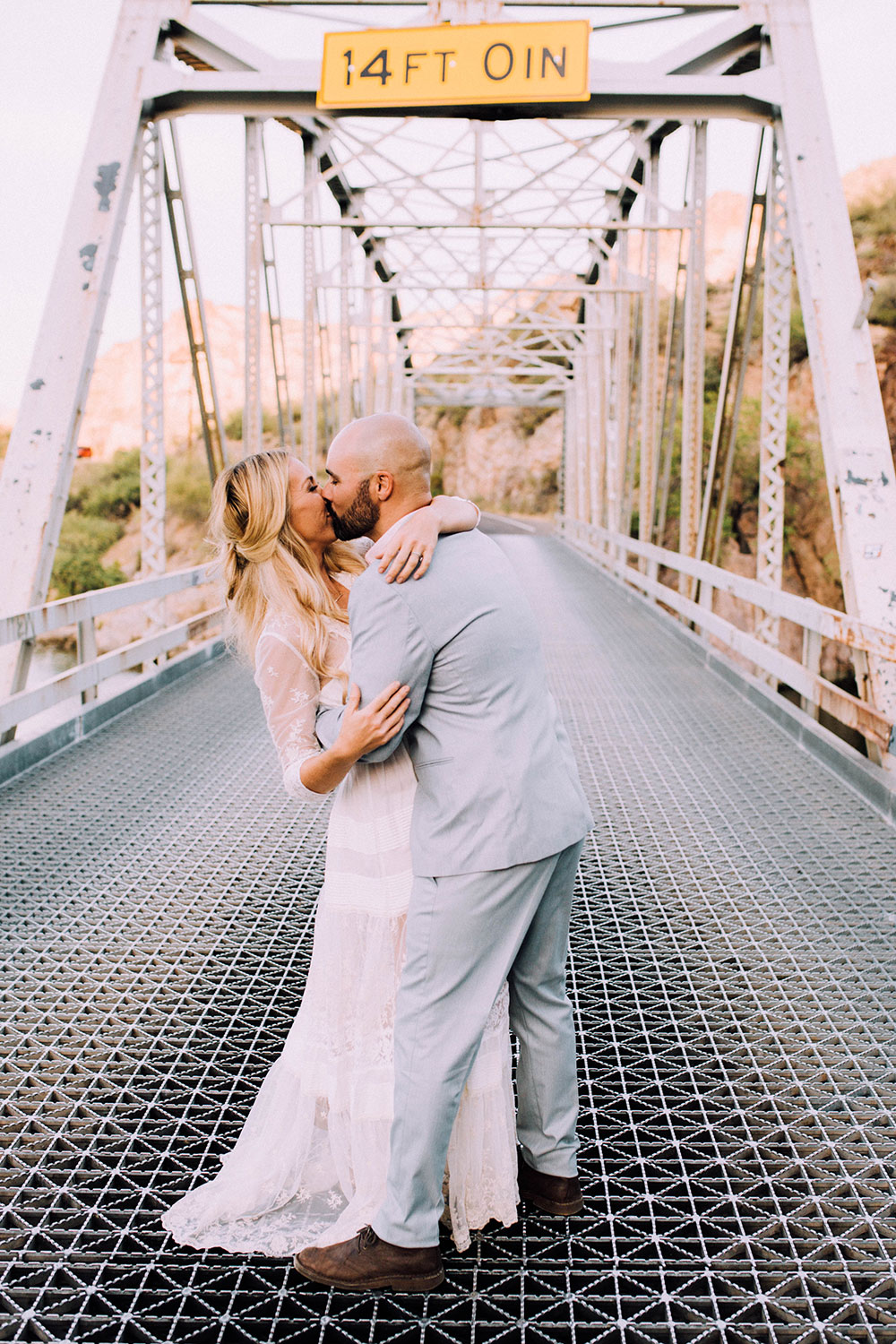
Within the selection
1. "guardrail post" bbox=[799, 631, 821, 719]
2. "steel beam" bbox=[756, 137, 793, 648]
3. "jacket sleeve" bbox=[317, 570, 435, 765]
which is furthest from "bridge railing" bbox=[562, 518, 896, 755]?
"jacket sleeve" bbox=[317, 570, 435, 765]

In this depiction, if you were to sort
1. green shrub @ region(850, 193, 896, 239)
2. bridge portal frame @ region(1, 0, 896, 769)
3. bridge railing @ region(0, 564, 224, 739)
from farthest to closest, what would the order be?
1. green shrub @ region(850, 193, 896, 239)
2. bridge portal frame @ region(1, 0, 896, 769)
3. bridge railing @ region(0, 564, 224, 739)

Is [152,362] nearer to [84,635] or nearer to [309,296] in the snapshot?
[84,635]

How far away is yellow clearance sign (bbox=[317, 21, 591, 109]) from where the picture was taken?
643 centimetres

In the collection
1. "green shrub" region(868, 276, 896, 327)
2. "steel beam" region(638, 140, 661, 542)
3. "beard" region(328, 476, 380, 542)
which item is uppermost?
"green shrub" region(868, 276, 896, 327)

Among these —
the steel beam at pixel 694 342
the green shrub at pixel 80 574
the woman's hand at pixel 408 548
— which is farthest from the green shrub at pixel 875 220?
the woman's hand at pixel 408 548

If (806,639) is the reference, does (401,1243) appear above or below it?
below

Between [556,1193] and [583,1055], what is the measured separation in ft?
2.35

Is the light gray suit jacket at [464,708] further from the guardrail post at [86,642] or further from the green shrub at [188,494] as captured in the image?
the green shrub at [188,494]

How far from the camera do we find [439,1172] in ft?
6.61

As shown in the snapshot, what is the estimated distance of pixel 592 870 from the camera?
4.29 metres

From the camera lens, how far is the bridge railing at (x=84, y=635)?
199 inches

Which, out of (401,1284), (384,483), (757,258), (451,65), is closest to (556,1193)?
(401,1284)

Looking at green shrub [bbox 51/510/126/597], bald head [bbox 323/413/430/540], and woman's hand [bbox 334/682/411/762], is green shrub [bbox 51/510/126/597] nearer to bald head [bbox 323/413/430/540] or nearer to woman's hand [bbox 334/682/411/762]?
bald head [bbox 323/413/430/540]

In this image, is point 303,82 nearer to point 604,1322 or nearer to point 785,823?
point 785,823
